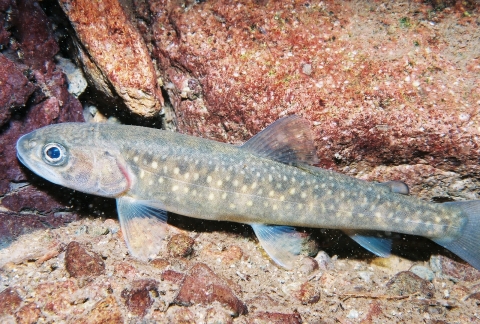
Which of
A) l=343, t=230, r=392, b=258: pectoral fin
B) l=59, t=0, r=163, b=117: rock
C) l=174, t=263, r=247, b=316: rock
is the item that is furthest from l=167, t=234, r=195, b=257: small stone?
l=343, t=230, r=392, b=258: pectoral fin

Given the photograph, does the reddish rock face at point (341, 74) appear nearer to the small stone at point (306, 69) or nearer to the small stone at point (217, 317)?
the small stone at point (306, 69)

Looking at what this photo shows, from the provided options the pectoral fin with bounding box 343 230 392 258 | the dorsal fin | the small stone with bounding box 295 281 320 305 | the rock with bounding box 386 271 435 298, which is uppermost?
the dorsal fin

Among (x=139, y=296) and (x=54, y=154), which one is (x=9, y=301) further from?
(x=54, y=154)

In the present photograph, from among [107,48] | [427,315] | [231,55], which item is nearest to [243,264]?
[427,315]

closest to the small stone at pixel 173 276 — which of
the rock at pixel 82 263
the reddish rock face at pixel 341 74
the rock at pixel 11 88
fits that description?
the rock at pixel 82 263

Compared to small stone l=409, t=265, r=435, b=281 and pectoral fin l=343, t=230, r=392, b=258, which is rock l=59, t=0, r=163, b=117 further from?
small stone l=409, t=265, r=435, b=281
